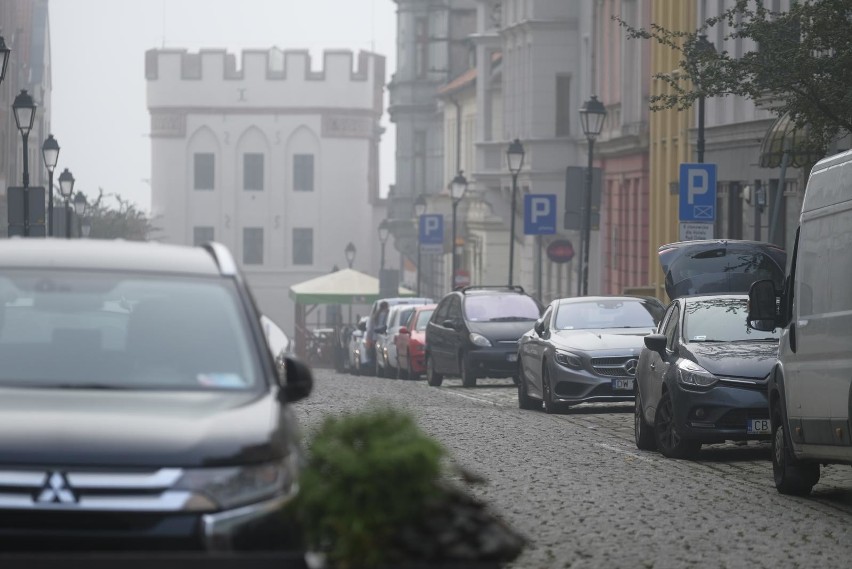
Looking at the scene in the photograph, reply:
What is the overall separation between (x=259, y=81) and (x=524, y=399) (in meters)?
88.7

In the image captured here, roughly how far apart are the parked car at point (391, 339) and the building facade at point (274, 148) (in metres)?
66.3

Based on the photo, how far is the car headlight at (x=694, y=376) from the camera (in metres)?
17.4

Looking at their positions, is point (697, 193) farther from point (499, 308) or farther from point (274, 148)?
point (274, 148)

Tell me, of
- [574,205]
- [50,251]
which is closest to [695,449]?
[50,251]

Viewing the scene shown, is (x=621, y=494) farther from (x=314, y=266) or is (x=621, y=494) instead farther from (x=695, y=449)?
(x=314, y=266)

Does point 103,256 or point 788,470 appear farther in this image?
point 788,470

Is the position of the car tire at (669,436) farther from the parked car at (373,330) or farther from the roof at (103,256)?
the parked car at (373,330)

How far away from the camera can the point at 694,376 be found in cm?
1753

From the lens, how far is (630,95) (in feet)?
178

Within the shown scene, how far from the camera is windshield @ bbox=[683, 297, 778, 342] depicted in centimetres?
1838

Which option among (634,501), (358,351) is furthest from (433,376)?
(634,501)

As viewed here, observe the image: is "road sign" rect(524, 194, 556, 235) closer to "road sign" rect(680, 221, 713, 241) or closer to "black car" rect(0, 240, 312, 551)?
"road sign" rect(680, 221, 713, 241)

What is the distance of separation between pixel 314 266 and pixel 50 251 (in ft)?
349

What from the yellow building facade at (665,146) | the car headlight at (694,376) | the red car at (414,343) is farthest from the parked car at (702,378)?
the yellow building facade at (665,146)
